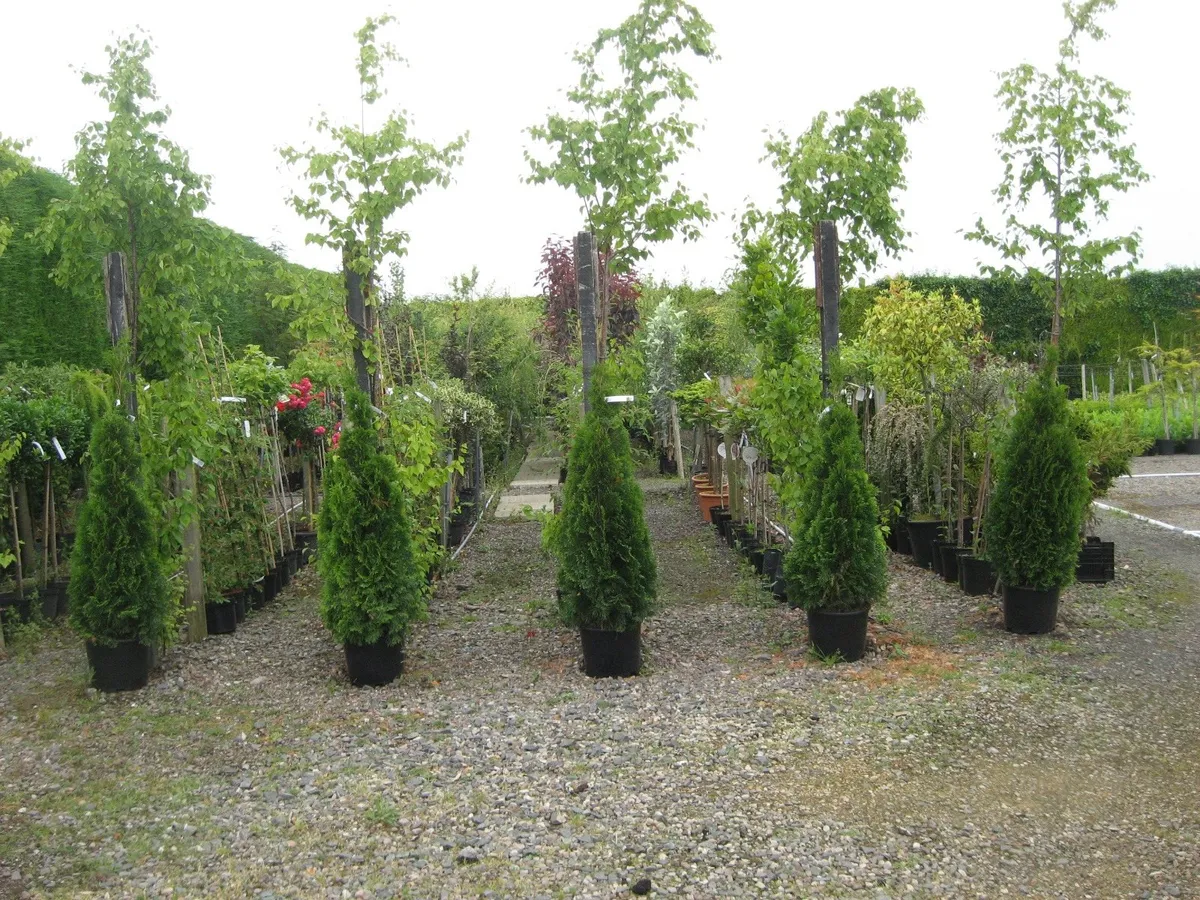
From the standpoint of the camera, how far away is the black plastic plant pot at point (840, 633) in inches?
211

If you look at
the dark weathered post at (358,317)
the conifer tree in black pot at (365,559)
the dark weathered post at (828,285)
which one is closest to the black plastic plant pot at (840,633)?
the dark weathered post at (828,285)

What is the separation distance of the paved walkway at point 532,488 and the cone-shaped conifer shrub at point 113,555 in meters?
5.09

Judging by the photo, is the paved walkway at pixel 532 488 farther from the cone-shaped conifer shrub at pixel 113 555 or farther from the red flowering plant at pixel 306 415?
the cone-shaped conifer shrub at pixel 113 555

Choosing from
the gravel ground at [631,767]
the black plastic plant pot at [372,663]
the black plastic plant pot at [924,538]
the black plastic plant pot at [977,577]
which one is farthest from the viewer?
the black plastic plant pot at [924,538]

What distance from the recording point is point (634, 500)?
5.20 metres

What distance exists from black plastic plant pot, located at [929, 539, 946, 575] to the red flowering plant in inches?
191

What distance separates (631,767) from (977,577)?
3641 millimetres

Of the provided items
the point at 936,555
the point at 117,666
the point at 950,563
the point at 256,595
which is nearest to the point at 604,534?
the point at 117,666

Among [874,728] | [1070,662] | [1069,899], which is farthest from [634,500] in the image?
[1069,899]

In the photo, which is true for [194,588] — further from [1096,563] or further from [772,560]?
[1096,563]

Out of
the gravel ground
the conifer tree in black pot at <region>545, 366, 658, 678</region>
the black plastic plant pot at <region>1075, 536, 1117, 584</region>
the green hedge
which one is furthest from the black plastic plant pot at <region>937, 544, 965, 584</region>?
the green hedge

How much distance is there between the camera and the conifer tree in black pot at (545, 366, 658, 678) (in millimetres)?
5129

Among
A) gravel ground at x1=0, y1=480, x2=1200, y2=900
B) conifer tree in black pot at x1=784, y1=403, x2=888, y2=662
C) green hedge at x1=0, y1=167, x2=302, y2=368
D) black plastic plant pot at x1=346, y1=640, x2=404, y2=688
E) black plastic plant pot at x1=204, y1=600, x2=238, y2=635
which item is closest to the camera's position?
gravel ground at x1=0, y1=480, x2=1200, y2=900

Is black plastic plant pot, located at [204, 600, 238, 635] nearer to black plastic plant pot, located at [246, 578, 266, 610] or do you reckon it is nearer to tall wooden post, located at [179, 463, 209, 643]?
tall wooden post, located at [179, 463, 209, 643]
